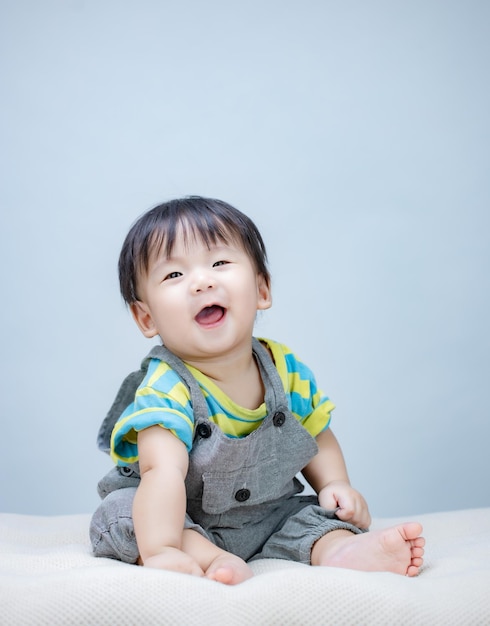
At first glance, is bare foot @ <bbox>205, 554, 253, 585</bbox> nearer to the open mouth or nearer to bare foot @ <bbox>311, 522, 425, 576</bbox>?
bare foot @ <bbox>311, 522, 425, 576</bbox>

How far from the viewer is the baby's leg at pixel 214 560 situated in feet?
3.80

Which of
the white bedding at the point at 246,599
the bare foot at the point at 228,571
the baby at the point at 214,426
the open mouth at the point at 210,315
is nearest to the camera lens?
the white bedding at the point at 246,599

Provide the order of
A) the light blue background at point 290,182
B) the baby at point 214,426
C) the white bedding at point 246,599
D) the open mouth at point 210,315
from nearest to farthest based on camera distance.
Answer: the white bedding at point 246,599, the baby at point 214,426, the open mouth at point 210,315, the light blue background at point 290,182

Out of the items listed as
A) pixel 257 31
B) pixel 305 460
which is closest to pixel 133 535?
pixel 305 460

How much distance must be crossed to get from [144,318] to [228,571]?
542 millimetres

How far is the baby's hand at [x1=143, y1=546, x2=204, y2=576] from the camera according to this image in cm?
121

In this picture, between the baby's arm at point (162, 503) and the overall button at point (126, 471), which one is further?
the overall button at point (126, 471)

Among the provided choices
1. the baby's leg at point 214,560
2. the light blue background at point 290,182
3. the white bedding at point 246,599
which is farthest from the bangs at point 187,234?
the light blue background at point 290,182

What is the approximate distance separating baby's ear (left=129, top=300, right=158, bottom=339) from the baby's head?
0.04 feet

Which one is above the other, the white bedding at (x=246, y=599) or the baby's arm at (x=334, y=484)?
the baby's arm at (x=334, y=484)

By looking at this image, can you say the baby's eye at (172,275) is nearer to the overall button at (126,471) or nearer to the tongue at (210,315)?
the tongue at (210,315)

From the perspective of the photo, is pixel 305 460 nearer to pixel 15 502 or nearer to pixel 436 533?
pixel 436 533

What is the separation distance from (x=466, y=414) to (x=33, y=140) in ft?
4.39

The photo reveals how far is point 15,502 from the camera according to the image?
7.97ft
